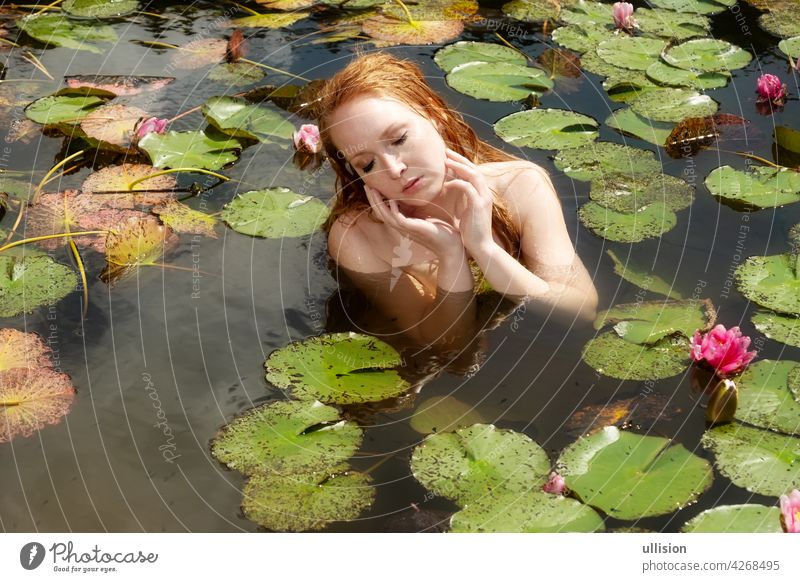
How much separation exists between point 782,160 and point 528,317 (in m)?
1.44

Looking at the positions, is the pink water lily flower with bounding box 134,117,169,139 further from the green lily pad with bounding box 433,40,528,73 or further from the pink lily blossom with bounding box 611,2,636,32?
the pink lily blossom with bounding box 611,2,636,32

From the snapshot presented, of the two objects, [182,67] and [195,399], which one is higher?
[182,67]

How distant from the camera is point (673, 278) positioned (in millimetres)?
3424

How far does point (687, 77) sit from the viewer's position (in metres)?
4.52

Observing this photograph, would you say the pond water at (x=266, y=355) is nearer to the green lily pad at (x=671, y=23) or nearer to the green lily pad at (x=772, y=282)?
the green lily pad at (x=772, y=282)

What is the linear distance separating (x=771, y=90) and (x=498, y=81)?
119 cm

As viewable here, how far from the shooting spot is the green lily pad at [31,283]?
3.38 metres

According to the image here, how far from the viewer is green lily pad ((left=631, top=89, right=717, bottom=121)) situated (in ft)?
14.0

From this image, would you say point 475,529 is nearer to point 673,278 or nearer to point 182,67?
point 673,278

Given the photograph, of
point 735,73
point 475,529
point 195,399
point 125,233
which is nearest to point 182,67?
point 125,233

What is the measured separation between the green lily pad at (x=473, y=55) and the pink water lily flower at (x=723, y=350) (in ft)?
7.19

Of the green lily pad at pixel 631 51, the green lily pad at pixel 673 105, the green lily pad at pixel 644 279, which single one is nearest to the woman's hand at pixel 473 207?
the green lily pad at pixel 644 279

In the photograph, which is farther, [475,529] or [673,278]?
[673,278]
